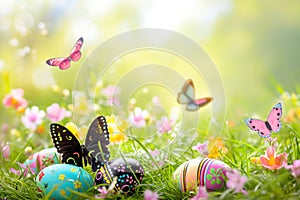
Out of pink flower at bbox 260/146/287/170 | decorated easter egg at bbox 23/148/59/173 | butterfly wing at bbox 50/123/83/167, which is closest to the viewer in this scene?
pink flower at bbox 260/146/287/170

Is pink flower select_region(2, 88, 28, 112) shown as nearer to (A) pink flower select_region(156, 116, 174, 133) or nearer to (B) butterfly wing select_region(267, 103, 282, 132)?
(A) pink flower select_region(156, 116, 174, 133)

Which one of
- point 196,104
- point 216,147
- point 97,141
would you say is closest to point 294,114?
point 196,104

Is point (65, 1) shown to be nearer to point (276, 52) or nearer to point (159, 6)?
point (159, 6)

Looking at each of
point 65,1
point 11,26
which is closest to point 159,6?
point 65,1

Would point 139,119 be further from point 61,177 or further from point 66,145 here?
point 61,177

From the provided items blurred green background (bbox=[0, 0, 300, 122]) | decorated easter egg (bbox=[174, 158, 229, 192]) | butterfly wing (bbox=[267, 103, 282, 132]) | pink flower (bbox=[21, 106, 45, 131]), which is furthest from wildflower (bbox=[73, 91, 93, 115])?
blurred green background (bbox=[0, 0, 300, 122])
